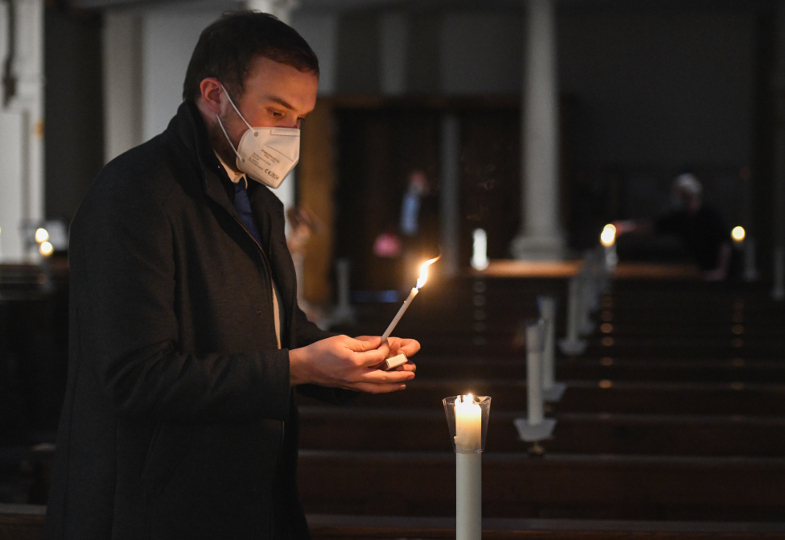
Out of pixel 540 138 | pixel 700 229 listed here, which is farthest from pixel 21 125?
pixel 700 229

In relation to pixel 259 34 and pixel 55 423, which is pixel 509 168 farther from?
pixel 259 34

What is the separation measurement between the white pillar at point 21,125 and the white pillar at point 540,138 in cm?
593

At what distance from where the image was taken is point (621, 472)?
2516 millimetres

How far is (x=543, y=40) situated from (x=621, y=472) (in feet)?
27.8

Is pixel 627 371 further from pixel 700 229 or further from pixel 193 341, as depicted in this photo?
pixel 700 229

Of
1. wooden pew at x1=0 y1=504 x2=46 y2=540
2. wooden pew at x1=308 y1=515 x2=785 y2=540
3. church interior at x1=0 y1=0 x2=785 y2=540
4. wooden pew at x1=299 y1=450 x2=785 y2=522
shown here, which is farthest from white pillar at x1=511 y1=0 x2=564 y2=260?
wooden pew at x1=0 y1=504 x2=46 y2=540

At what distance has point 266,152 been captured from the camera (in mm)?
1453

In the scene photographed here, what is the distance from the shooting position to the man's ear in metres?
1.38

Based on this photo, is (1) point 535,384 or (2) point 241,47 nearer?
(2) point 241,47

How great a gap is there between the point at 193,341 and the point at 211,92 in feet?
1.30

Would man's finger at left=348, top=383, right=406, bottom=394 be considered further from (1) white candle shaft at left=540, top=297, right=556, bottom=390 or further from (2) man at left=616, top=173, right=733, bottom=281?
(2) man at left=616, top=173, right=733, bottom=281

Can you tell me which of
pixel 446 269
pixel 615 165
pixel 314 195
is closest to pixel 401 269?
pixel 446 269

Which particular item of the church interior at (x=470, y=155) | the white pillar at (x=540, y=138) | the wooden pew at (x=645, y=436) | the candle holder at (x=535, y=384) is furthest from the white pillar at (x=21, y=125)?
the candle holder at (x=535, y=384)

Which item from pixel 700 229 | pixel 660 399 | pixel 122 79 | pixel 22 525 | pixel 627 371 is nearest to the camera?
pixel 22 525
